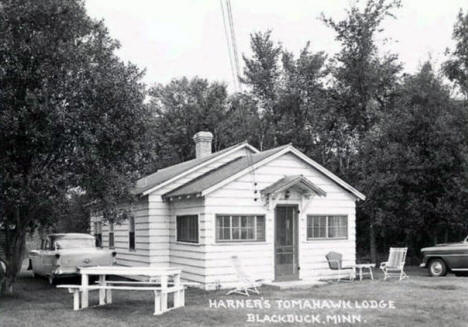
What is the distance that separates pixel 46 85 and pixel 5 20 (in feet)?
5.93

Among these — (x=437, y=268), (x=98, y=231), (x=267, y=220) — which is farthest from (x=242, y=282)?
(x=98, y=231)

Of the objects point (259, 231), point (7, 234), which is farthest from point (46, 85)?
point (259, 231)

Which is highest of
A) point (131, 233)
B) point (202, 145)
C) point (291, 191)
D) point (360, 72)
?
point (360, 72)

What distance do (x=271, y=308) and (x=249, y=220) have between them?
5.13m

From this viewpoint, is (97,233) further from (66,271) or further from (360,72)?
(360,72)

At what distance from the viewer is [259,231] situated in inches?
669

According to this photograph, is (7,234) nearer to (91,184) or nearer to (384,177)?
(91,184)

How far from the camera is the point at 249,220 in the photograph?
55.4ft

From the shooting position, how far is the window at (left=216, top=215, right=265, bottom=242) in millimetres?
16359

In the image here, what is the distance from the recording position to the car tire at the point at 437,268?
62.5 feet

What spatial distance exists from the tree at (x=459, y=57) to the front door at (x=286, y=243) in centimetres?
1349

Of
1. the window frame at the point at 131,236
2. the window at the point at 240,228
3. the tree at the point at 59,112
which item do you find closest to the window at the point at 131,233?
the window frame at the point at 131,236

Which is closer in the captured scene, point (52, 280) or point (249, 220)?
point (249, 220)

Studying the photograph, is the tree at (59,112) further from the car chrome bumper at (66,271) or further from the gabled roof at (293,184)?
the gabled roof at (293,184)
